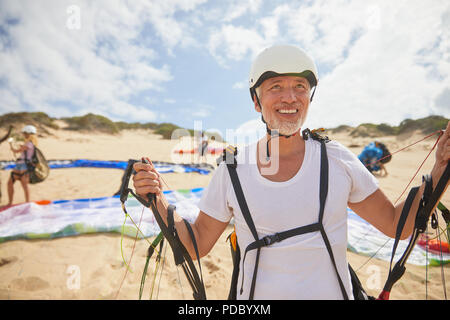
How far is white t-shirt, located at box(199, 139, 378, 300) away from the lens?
54.9 inches

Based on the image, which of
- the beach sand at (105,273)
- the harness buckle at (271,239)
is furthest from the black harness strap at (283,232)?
the beach sand at (105,273)

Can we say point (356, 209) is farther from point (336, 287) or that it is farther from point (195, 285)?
point (195, 285)

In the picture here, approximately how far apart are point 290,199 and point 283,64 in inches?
43.1

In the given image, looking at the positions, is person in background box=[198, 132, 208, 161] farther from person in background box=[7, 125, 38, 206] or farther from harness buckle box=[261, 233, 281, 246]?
harness buckle box=[261, 233, 281, 246]

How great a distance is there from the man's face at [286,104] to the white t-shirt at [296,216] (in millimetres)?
260

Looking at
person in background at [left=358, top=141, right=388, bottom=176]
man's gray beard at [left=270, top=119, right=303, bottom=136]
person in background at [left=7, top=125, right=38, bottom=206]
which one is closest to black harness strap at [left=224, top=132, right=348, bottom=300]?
man's gray beard at [left=270, top=119, right=303, bottom=136]

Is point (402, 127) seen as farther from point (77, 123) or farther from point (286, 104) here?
point (77, 123)

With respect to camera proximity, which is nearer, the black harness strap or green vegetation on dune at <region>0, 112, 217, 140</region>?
the black harness strap

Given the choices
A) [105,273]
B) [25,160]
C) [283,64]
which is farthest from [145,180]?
[25,160]

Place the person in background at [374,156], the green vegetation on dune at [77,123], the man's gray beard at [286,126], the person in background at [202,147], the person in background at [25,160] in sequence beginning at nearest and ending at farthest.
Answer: the man's gray beard at [286,126] → the person in background at [25,160] → the person in background at [374,156] → the person in background at [202,147] → the green vegetation on dune at [77,123]

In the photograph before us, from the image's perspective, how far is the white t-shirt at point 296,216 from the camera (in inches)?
54.9

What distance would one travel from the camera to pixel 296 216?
4.78 feet

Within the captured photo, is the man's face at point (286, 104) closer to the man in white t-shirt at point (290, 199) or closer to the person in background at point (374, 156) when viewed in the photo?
the man in white t-shirt at point (290, 199)

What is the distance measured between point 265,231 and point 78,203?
6231 mm
